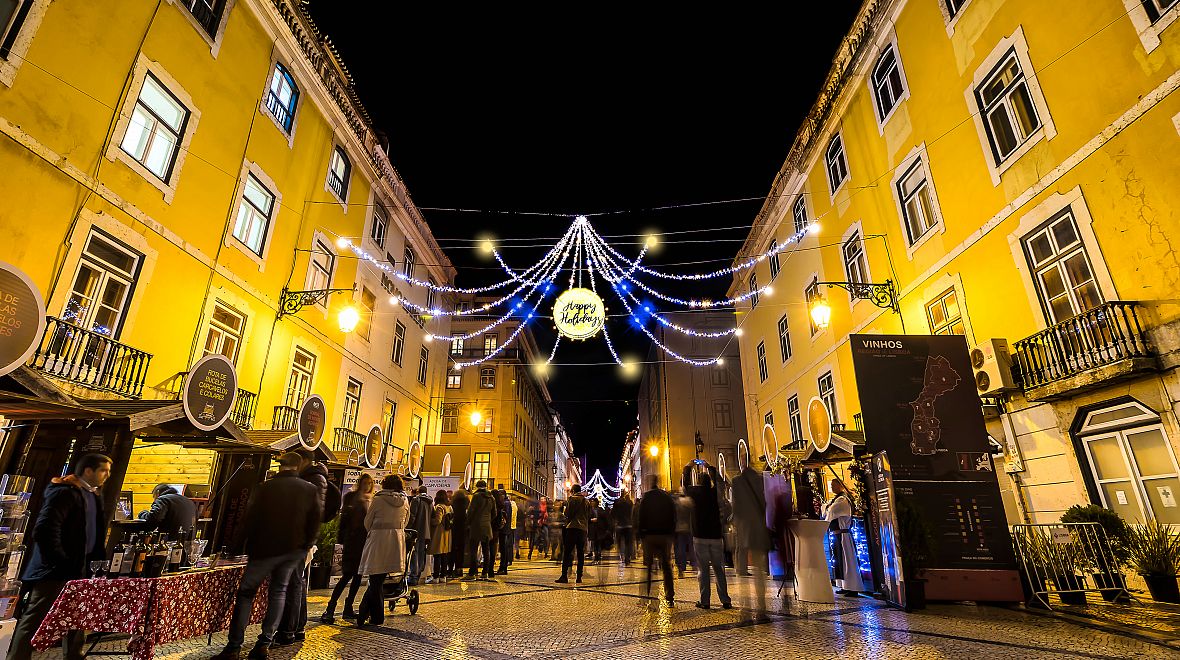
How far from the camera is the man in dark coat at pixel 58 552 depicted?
397 cm

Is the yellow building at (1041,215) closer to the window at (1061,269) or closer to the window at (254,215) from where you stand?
the window at (1061,269)

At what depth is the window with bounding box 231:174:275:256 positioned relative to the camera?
12.0 metres

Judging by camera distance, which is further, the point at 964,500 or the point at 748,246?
the point at 748,246

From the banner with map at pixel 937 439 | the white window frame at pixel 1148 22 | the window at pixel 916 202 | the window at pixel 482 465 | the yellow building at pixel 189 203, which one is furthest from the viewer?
the window at pixel 482 465

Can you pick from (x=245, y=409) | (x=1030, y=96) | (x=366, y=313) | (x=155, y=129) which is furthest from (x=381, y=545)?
(x=1030, y=96)

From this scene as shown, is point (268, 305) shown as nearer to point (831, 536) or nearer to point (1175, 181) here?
point (831, 536)

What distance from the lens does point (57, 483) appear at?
4.21 m

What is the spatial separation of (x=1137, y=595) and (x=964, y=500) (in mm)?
2295

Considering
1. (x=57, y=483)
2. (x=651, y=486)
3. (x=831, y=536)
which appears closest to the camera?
(x=57, y=483)

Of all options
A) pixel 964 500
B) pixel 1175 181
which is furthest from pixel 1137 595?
pixel 1175 181

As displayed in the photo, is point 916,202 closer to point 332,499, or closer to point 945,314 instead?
point 945,314

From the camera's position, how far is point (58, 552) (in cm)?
407

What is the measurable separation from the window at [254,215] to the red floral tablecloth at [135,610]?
30.9 feet

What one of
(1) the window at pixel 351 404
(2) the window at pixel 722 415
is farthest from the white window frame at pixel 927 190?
(2) the window at pixel 722 415
